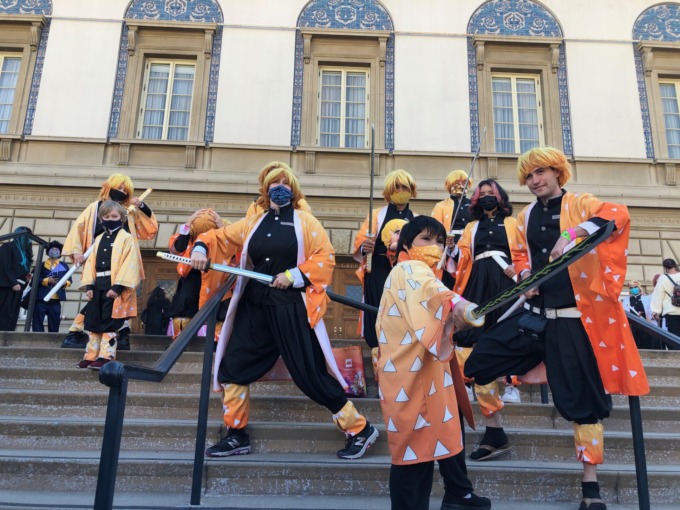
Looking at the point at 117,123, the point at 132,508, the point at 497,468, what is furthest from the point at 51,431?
the point at 117,123

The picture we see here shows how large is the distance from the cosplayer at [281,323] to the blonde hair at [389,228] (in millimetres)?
819

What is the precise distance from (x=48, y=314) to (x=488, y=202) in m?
7.86

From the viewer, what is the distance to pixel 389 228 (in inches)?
195

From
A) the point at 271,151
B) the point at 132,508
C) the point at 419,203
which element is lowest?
the point at 132,508

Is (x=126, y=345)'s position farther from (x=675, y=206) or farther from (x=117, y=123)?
(x=675, y=206)

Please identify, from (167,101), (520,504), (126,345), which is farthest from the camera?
(167,101)

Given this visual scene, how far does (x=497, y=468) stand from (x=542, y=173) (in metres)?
2.12

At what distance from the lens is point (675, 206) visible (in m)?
11.9

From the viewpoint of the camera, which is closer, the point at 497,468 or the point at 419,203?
the point at 497,468

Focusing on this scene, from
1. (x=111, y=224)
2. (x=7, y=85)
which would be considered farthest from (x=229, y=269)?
(x=7, y=85)

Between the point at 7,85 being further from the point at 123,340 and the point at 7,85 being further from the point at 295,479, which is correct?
the point at 295,479

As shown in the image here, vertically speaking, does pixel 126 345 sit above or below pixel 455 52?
below

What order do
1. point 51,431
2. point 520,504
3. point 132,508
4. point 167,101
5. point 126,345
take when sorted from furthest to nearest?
point 167,101 → point 126,345 → point 51,431 → point 520,504 → point 132,508

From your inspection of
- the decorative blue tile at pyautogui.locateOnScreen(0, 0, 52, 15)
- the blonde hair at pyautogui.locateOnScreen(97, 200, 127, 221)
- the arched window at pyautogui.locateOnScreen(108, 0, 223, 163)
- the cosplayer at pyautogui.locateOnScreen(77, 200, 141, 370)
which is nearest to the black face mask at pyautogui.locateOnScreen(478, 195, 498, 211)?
the cosplayer at pyautogui.locateOnScreen(77, 200, 141, 370)
